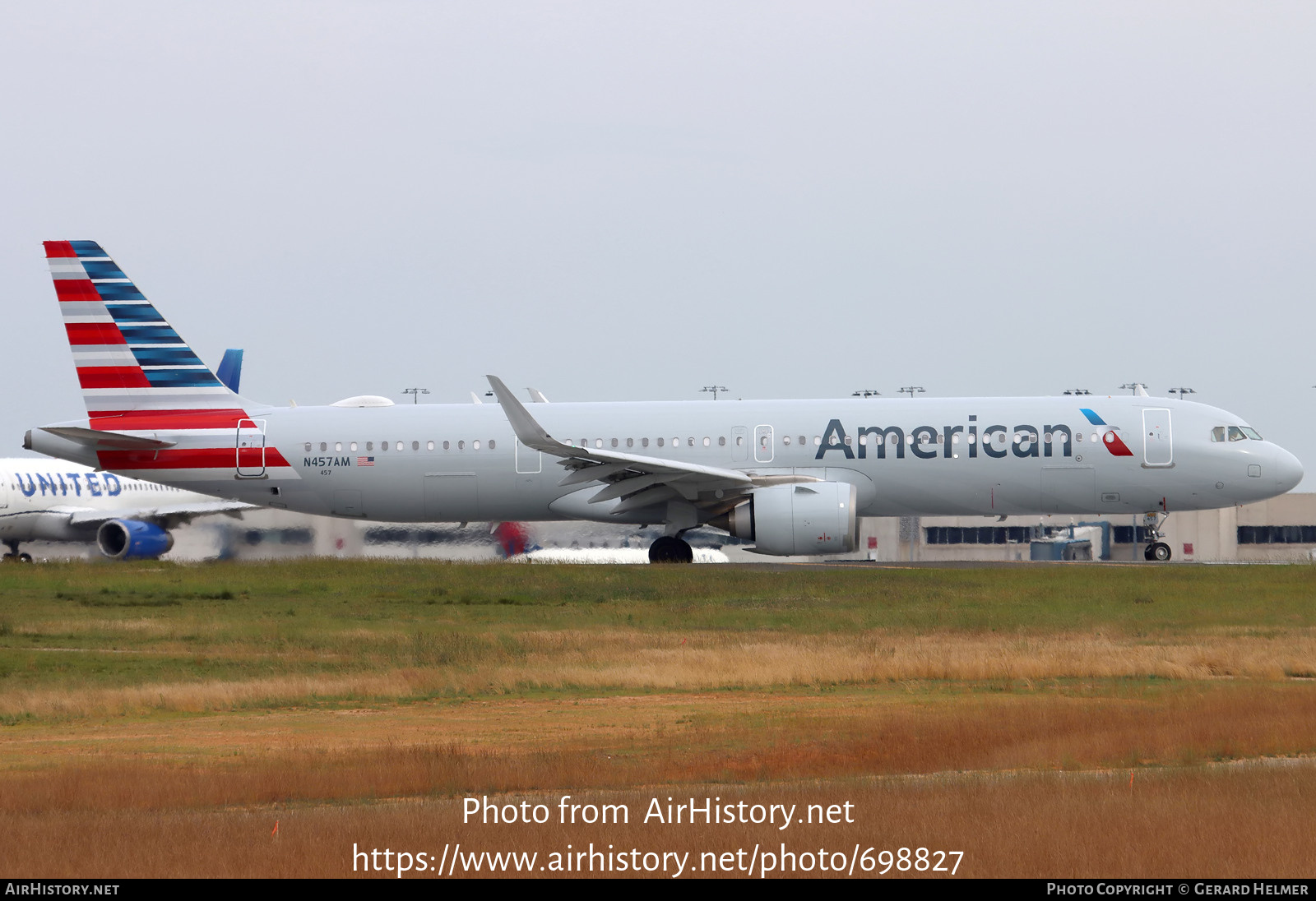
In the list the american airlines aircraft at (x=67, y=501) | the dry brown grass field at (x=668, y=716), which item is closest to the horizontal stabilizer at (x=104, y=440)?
the dry brown grass field at (x=668, y=716)

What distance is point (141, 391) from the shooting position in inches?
1320

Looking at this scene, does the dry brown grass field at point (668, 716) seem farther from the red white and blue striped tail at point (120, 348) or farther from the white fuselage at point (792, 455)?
the red white and blue striped tail at point (120, 348)

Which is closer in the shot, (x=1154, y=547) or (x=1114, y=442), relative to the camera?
(x=1114, y=442)

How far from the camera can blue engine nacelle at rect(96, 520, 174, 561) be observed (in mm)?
44688

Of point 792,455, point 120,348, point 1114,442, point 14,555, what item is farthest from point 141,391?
point 1114,442

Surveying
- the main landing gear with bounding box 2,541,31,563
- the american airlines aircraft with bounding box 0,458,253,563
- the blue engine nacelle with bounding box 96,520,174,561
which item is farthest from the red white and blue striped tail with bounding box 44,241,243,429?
the american airlines aircraft with bounding box 0,458,253,563

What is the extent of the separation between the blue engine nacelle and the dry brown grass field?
1574 centimetres

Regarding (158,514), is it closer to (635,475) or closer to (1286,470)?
(635,475)

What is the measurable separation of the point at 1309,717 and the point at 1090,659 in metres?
4.89

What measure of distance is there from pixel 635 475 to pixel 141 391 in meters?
11.3

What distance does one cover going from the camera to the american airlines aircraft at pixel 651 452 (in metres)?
31.2

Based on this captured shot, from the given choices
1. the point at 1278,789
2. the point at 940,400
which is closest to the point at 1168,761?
the point at 1278,789
